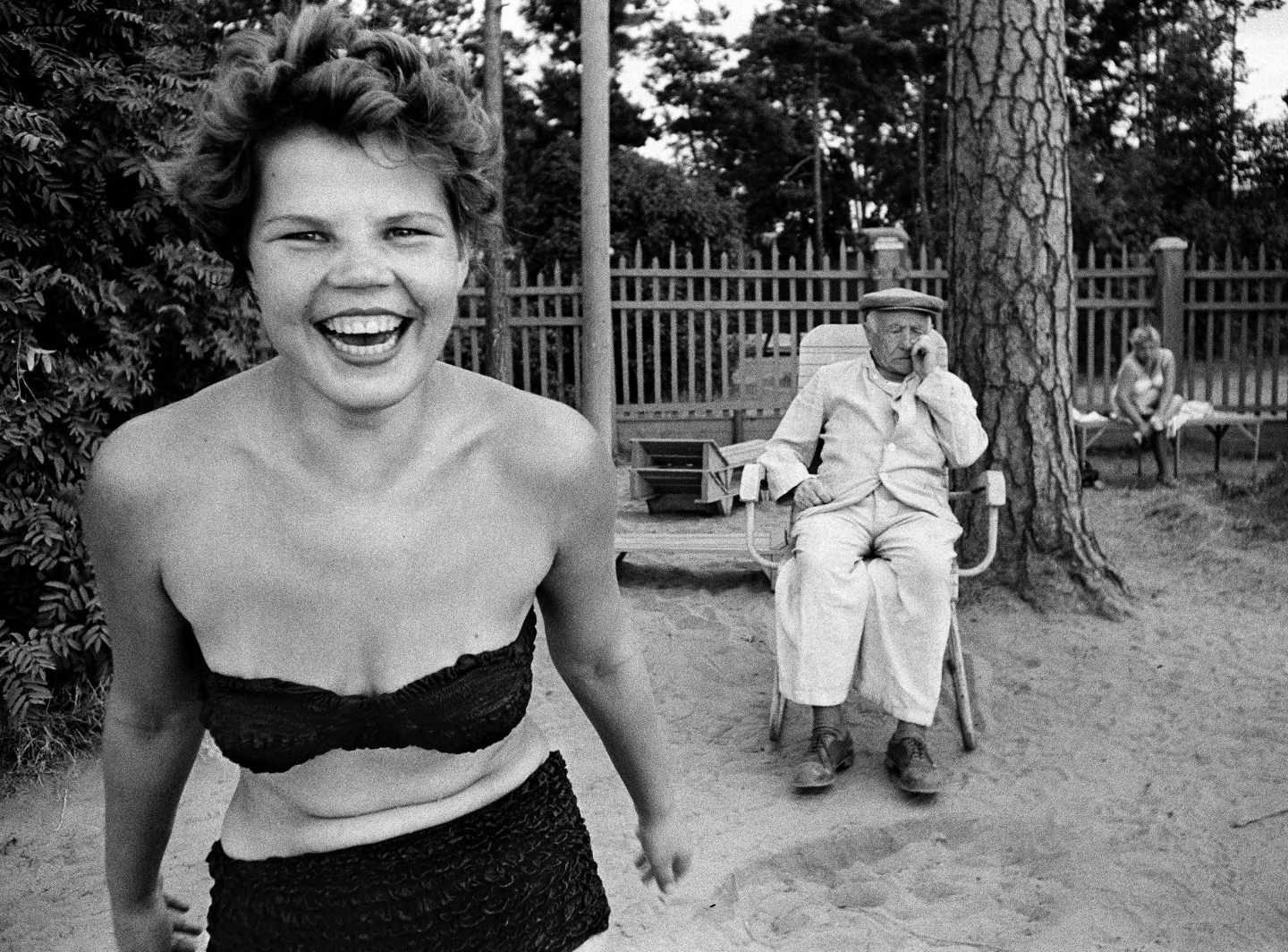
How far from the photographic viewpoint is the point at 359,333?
132 centimetres

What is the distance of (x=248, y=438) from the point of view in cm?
140

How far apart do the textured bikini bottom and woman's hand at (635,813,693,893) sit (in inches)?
10.2

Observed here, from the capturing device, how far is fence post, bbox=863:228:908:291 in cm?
1112

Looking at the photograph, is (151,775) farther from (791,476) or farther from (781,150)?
(781,150)

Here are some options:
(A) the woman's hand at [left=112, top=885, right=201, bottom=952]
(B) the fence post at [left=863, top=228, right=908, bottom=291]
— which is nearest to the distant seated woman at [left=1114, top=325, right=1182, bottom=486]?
(B) the fence post at [left=863, top=228, right=908, bottom=291]

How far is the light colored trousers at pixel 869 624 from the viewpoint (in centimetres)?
432

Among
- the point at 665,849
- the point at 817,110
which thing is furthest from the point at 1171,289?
the point at 817,110

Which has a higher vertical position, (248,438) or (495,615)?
(248,438)

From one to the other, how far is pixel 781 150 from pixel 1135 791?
26635mm

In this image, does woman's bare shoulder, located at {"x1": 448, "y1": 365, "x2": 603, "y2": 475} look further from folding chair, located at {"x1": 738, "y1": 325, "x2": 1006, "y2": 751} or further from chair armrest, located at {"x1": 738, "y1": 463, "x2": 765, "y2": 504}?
chair armrest, located at {"x1": 738, "y1": 463, "x2": 765, "y2": 504}

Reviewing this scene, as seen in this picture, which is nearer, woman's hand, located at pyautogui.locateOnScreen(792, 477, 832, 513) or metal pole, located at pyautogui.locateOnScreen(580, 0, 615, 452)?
woman's hand, located at pyautogui.locateOnScreen(792, 477, 832, 513)

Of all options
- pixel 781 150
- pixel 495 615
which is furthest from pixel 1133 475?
pixel 781 150

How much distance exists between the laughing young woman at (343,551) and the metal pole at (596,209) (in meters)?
7.41

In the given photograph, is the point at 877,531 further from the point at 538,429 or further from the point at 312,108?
the point at 312,108
